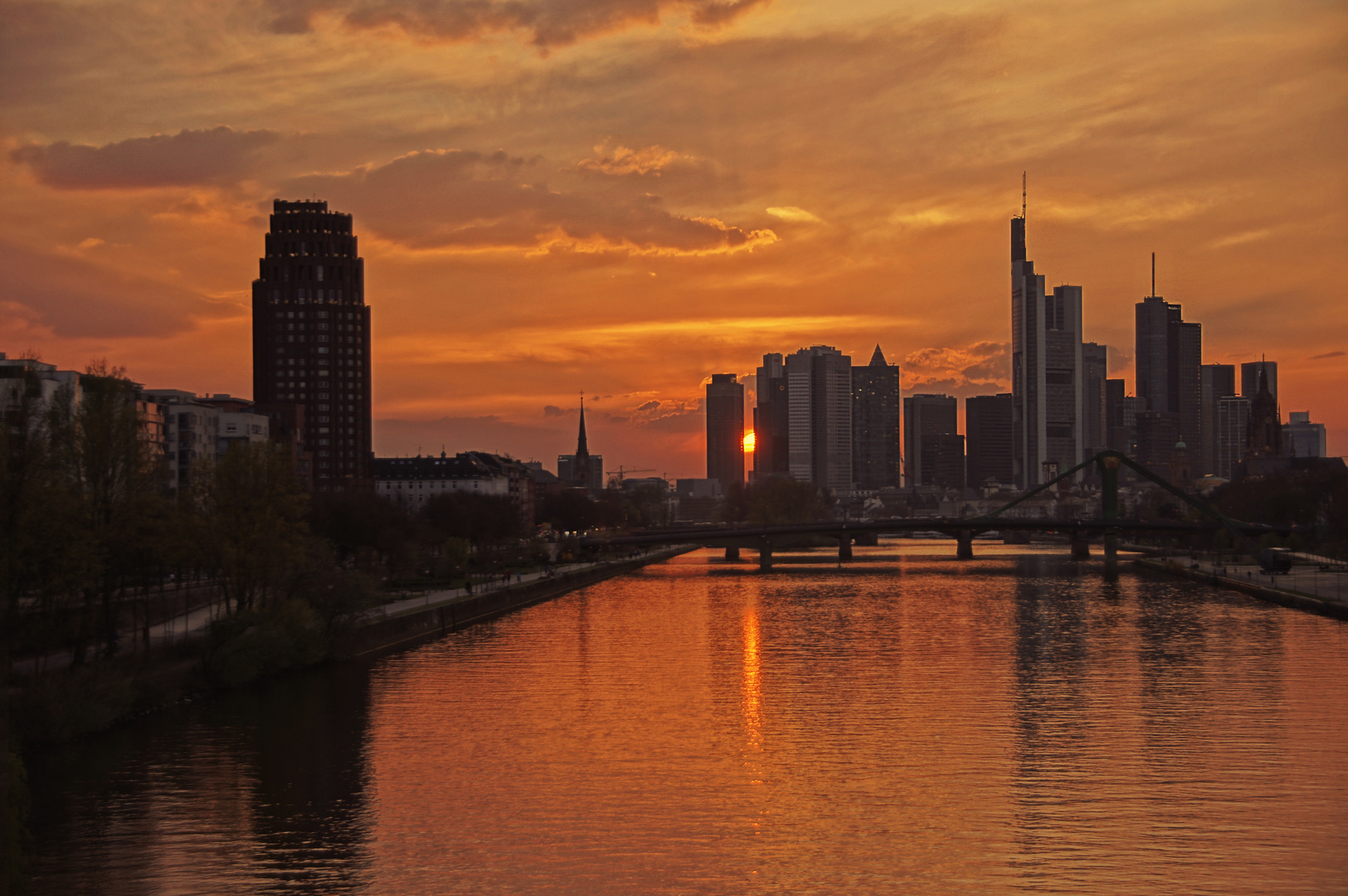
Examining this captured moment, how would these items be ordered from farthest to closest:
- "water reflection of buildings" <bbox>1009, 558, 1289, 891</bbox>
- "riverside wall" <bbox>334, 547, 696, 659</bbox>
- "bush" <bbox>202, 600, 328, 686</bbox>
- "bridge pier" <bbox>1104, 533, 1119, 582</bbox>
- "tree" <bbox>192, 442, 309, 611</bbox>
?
"bridge pier" <bbox>1104, 533, 1119, 582</bbox>, "riverside wall" <bbox>334, 547, 696, 659</bbox>, "tree" <bbox>192, 442, 309, 611</bbox>, "bush" <bbox>202, 600, 328, 686</bbox>, "water reflection of buildings" <bbox>1009, 558, 1289, 891</bbox>

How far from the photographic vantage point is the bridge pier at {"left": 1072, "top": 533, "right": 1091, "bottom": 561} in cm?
13150

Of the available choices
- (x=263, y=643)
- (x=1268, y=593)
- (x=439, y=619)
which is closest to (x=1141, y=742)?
(x=263, y=643)

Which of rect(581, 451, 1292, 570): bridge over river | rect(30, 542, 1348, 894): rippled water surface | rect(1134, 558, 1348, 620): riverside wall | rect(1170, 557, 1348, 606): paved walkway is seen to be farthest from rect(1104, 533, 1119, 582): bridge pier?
rect(30, 542, 1348, 894): rippled water surface

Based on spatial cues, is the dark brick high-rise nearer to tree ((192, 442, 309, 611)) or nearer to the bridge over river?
the bridge over river

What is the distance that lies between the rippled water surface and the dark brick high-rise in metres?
96.6

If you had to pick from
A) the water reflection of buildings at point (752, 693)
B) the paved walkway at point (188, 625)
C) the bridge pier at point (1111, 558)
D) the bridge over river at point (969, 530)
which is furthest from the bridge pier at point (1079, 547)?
the water reflection of buildings at point (752, 693)

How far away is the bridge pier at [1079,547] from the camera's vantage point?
132 meters

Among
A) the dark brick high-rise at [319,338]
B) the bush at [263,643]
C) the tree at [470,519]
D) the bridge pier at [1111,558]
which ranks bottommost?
the bridge pier at [1111,558]

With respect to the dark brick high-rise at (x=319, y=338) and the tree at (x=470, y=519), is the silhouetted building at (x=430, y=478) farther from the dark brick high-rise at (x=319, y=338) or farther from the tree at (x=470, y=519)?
the tree at (x=470, y=519)

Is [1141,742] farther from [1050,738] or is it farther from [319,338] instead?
[319,338]

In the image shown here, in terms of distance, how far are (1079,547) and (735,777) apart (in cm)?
11041

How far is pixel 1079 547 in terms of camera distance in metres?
133

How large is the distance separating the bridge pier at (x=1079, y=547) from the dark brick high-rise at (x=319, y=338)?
72.3m

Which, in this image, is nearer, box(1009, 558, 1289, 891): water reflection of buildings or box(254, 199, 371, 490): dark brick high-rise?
box(1009, 558, 1289, 891): water reflection of buildings
